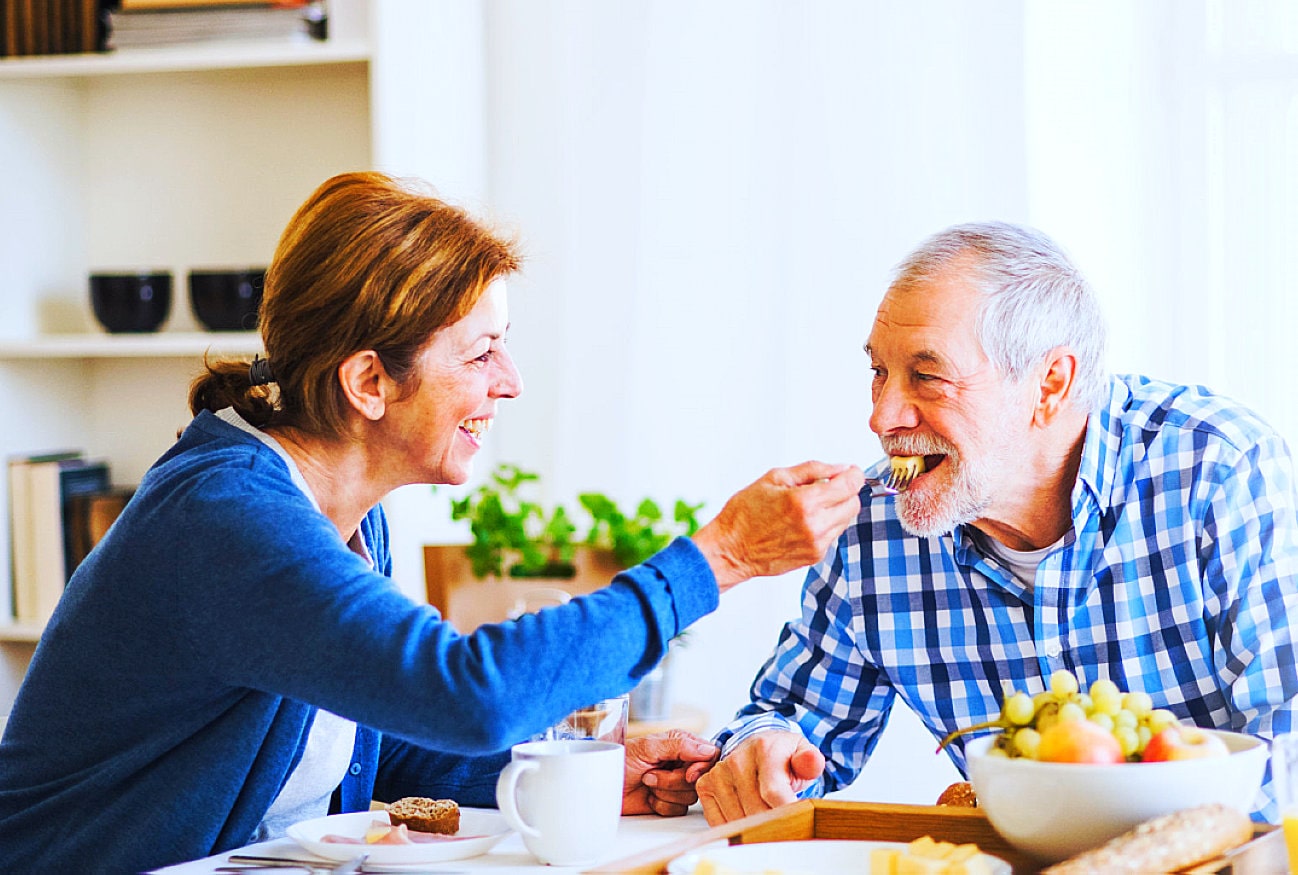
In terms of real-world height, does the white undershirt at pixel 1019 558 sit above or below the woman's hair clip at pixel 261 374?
below

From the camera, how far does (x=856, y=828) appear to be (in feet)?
4.09

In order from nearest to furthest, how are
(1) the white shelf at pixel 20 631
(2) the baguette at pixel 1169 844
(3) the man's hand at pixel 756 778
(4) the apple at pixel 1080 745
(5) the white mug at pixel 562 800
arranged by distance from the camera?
(2) the baguette at pixel 1169 844
(4) the apple at pixel 1080 745
(5) the white mug at pixel 562 800
(3) the man's hand at pixel 756 778
(1) the white shelf at pixel 20 631

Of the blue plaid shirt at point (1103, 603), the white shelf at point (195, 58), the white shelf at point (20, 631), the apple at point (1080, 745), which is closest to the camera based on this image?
the apple at point (1080, 745)

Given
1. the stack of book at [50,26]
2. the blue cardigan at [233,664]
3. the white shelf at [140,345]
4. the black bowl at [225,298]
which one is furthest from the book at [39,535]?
the blue cardigan at [233,664]

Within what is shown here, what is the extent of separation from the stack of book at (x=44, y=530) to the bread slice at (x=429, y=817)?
1890 millimetres

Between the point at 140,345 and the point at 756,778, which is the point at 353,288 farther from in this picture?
the point at 140,345

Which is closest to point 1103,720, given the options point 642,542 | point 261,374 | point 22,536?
point 261,374

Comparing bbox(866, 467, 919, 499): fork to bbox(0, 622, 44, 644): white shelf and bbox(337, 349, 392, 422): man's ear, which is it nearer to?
bbox(337, 349, 392, 422): man's ear

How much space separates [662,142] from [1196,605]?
1.68 meters

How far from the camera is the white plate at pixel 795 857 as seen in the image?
1.12 metres

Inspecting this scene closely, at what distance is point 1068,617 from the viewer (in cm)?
179

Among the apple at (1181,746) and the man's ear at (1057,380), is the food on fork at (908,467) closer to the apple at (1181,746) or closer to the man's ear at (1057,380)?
the man's ear at (1057,380)

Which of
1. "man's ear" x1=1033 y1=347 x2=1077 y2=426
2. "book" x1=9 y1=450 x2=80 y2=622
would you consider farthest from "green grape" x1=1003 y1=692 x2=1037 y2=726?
"book" x1=9 y1=450 x2=80 y2=622

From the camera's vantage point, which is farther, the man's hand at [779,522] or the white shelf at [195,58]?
the white shelf at [195,58]
